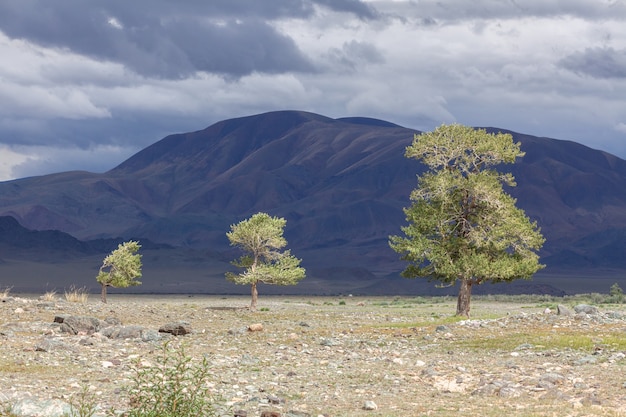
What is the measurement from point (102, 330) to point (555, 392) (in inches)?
655

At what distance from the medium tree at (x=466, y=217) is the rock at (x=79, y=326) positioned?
16.7 m

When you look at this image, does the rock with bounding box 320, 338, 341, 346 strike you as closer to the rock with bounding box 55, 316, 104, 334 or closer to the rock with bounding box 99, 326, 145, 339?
the rock with bounding box 99, 326, 145, 339

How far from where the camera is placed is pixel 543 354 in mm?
24766

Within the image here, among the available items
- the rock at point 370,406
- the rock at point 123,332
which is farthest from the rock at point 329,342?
the rock at point 370,406

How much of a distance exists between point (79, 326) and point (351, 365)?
11.2m

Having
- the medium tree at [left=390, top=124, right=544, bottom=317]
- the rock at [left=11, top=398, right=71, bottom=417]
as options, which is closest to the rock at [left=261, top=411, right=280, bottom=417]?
the rock at [left=11, top=398, right=71, bottom=417]

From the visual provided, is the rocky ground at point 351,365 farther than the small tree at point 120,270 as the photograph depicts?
No

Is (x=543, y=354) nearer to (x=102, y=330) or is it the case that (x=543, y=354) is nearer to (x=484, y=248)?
(x=102, y=330)

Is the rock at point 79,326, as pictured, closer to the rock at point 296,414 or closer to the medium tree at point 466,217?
the rock at point 296,414

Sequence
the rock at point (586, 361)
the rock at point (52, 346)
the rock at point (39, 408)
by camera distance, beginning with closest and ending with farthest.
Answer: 1. the rock at point (39, 408)
2. the rock at point (586, 361)
3. the rock at point (52, 346)

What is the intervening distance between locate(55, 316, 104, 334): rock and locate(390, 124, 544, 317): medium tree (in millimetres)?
16718

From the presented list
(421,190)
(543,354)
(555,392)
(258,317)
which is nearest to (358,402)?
(555,392)

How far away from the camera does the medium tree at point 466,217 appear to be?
4069cm

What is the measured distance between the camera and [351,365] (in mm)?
23062
